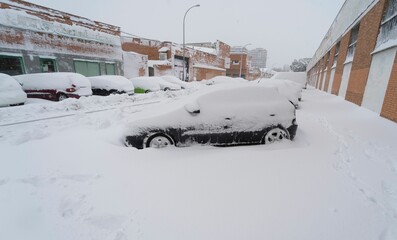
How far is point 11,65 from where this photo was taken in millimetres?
12922

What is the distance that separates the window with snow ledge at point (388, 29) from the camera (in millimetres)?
6538

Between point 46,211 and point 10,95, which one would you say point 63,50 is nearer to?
point 10,95

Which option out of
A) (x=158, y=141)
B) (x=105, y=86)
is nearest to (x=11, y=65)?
(x=105, y=86)

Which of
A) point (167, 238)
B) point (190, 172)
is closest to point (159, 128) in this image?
point (190, 172)

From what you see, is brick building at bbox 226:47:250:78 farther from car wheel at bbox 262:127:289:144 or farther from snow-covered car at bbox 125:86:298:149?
car wheel at bbox 262:127:289:144

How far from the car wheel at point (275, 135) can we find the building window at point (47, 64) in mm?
16910

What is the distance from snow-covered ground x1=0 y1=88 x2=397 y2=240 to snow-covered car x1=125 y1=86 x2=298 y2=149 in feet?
1.01

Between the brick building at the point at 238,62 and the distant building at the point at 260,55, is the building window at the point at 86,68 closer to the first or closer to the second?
the brick building at the point at 238,62

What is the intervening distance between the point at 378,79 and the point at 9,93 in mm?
14246

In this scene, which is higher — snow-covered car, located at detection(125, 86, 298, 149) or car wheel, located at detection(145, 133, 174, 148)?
snow-covered car, located at detection(125, 86, 298, 149)

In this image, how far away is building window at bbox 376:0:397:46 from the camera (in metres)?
6.70

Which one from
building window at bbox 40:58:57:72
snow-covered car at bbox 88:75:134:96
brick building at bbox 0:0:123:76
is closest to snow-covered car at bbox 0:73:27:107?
snow-covered car at bbox 88:75:134:96

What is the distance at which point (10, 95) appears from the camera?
7.94 meters

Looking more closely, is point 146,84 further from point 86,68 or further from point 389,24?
point 389,24
